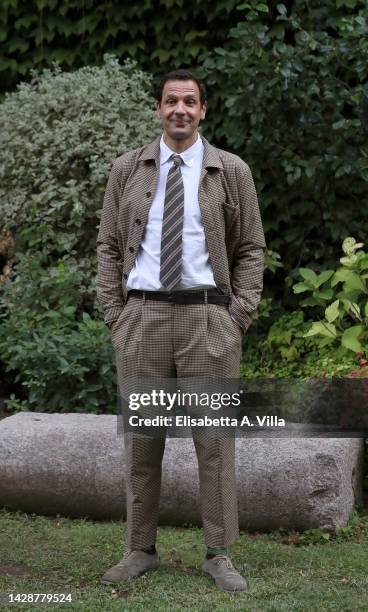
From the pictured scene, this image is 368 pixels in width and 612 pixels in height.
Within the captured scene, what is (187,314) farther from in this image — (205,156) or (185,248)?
(205,156)

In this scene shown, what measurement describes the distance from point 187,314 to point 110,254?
0.47 meters

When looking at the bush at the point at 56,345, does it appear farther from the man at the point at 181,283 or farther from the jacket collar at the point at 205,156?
the jacket collar at the point at 205,156

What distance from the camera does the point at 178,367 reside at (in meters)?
4.18

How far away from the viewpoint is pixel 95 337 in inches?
255

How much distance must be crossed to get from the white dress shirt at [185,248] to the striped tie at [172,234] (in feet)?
0.09

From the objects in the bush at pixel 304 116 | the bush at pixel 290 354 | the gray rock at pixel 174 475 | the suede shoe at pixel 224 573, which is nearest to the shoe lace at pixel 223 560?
the suede shoe at pixel 224 573

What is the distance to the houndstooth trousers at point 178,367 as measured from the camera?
4.15 metres

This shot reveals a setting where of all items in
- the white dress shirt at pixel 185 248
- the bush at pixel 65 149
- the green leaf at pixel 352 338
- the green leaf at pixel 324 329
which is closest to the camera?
the white dress shirt at pixel 185 248

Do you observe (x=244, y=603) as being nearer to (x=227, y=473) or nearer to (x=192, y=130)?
(x=227, y=473)

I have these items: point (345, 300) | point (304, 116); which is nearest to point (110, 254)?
point (345, 300)

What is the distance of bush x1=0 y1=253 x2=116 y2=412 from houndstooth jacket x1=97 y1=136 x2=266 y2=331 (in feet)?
6.23

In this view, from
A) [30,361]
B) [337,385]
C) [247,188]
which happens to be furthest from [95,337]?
[247,188]

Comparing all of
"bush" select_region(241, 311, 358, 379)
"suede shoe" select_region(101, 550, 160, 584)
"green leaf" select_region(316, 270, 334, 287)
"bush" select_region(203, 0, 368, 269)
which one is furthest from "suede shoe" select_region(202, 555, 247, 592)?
"bush" select_region(203, 0, 368, 269)

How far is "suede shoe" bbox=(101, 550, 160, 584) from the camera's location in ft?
14.0
